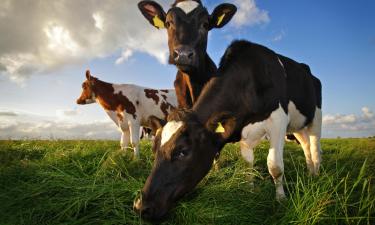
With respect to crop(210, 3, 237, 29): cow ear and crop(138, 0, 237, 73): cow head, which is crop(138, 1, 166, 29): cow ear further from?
crop(210, 3, 237, 29): cow ear

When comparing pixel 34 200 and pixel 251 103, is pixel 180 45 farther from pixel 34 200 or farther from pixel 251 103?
pixel 34 200

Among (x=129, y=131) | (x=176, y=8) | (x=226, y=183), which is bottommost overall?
(x=226, y=183)

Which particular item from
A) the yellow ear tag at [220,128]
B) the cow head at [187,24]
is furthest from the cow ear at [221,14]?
the yellow ear tag at [220,128]

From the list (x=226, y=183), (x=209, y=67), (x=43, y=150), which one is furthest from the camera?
(x=43, y=150)

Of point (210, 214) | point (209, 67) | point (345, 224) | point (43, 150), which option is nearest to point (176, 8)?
point (209, 67)

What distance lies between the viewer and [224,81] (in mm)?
5344

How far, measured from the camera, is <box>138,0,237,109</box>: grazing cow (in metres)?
5.80

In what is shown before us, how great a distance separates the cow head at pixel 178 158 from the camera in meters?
4.17

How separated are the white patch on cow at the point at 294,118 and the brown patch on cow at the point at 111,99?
286 inches

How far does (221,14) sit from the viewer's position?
23.4ft

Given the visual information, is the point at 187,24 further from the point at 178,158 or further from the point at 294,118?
the point at 178,158

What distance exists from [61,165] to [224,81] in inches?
127

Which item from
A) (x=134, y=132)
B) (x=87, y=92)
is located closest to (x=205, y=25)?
(x=134, y=132)

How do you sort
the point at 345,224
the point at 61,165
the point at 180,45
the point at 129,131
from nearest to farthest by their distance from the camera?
the point at 345,224, the point at 180,45, the point at 61,165, the point at 129,131
